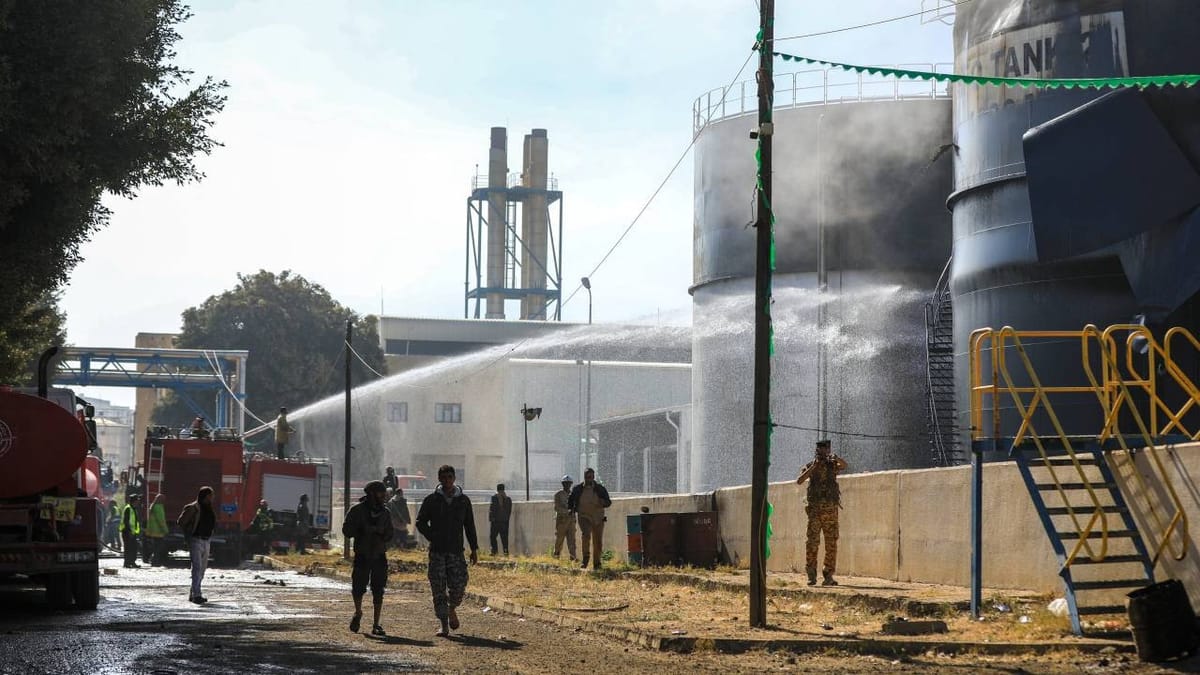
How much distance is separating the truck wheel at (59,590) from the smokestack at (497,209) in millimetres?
85660

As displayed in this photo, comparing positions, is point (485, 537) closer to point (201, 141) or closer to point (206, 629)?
point (201, 141)

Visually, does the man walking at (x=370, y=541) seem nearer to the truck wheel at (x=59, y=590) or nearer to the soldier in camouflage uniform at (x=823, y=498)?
the truck wheel at (x=59, y=590)

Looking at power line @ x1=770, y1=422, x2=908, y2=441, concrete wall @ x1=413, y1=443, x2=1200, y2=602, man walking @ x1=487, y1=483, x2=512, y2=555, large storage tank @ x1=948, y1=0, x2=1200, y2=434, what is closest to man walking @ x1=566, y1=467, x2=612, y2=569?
concrete wall @ x1=413, y1=443, x2=1200, y2=602

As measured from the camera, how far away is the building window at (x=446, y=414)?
3233 inches

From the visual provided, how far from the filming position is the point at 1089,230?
24.1 metres

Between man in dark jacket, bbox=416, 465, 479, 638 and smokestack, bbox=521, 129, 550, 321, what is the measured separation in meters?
88.4

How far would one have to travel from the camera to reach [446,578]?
48.8ft

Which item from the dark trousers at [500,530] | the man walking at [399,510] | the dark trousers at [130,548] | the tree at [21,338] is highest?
the tree at [21,338]

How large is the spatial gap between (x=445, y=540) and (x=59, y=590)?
19.5 ft

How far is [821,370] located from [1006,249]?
48.9 feet

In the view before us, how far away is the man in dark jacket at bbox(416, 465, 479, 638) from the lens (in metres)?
14.7

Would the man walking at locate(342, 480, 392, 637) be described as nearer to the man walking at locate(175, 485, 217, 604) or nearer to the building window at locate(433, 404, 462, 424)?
the man walking at locate(175, 485, 217, 604)

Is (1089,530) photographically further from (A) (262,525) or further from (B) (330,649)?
(A) (262,525)

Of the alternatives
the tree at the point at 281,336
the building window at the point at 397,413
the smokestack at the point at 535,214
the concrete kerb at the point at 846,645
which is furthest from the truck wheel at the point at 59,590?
the smokestack at the point at 535,214
